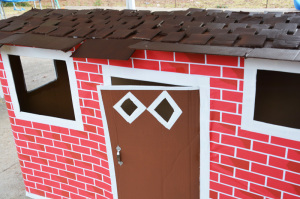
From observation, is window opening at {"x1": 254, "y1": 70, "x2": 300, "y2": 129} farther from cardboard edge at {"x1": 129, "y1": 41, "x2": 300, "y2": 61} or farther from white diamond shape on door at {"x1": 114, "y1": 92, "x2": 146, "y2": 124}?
white diamond shape on door at {"x1": 114, "y1": 92, "x2": 146, "y2": 124}

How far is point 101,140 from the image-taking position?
12.4 ft

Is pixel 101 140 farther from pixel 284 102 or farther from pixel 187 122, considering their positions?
pixel 284 102

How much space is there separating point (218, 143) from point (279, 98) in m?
0.74

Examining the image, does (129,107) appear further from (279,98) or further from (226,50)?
(279,98)

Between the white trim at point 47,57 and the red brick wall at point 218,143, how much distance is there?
85mm

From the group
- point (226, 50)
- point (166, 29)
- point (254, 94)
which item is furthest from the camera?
point (166, 29)

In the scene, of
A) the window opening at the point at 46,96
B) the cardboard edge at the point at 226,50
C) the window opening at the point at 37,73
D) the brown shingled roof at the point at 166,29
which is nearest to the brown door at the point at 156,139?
the cardboard edge at the point at 226,50

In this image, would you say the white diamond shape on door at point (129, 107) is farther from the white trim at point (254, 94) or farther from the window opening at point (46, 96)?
the window opening at point (46, 96)

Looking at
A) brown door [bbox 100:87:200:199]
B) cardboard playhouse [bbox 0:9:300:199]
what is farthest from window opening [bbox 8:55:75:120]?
brown door [bbox 100:87:200:199]

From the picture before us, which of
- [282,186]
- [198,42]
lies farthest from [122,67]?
[282,186]

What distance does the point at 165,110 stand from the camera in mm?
3215

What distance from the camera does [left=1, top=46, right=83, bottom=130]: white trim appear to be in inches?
146

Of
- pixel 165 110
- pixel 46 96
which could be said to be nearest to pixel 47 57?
pixel 46 96

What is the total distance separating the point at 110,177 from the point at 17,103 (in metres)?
1.62
